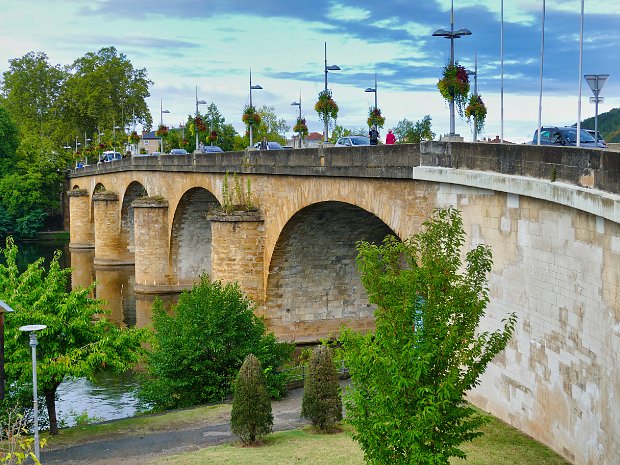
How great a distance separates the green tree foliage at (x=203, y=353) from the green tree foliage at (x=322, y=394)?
3.44 metres

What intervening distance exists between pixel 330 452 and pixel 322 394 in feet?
7.05

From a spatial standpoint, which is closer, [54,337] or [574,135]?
[54,337]

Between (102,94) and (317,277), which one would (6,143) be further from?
(317,277)

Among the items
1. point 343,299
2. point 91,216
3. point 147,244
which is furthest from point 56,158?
point 343,299

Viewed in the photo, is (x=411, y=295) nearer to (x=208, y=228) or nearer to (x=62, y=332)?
(x=62, y=332)

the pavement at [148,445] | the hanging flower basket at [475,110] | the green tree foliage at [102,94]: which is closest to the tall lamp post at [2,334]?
the pavement at [148,445]

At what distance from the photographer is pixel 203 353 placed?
2277cm

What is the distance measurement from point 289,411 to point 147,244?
2717 centimetres

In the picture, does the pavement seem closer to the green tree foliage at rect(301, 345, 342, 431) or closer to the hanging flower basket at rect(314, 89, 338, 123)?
the green tree foliage at rect(301, 345, 342, 431)

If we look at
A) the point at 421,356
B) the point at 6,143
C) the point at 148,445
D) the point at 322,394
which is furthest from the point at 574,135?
the point at 6,143

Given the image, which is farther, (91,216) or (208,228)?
(91,216)

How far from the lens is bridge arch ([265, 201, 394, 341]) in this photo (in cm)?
3020

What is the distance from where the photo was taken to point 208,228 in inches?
1860

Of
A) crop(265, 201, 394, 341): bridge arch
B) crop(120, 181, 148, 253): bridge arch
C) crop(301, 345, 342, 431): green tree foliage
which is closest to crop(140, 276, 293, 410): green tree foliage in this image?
crop(301, 345, 342, 431): green tree foliage
